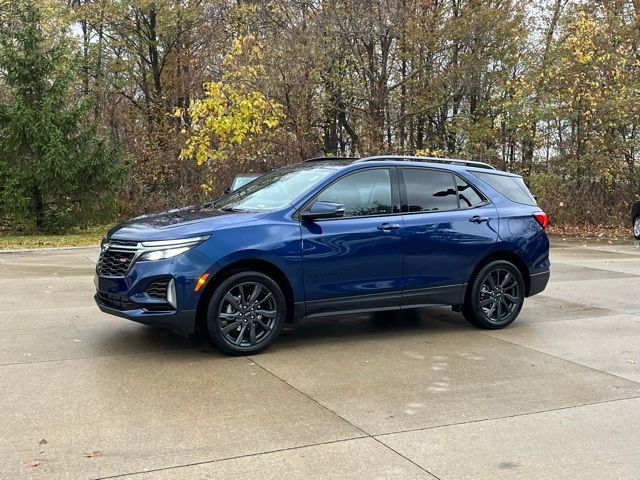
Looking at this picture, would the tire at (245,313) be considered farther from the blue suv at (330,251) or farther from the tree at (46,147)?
the tree at (46,147)

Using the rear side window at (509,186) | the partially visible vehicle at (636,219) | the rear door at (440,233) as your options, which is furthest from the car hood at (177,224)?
the partially visible vehicle at (636,219)

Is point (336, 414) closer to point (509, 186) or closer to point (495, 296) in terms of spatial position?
point (495, 296)

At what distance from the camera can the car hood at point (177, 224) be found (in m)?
6.12

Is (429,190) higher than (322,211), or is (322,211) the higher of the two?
(429,190)

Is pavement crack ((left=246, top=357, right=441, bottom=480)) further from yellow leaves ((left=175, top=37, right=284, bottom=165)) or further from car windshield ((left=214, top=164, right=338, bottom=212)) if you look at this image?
yellow leaves ((left=175, top=37, right=284, bottom=165))

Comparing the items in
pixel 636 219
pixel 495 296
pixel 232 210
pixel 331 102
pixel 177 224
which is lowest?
pixel 495 296

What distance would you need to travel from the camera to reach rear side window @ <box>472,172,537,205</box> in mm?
8016

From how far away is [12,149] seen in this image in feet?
62.7

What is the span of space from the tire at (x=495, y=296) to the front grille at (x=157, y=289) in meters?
3.40

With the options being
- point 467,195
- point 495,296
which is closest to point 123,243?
point 467,195

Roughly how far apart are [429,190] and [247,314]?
2.50 metres

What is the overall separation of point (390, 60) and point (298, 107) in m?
5.35

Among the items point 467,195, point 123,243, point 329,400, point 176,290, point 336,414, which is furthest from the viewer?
point 467,195

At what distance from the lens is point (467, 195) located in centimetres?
771
